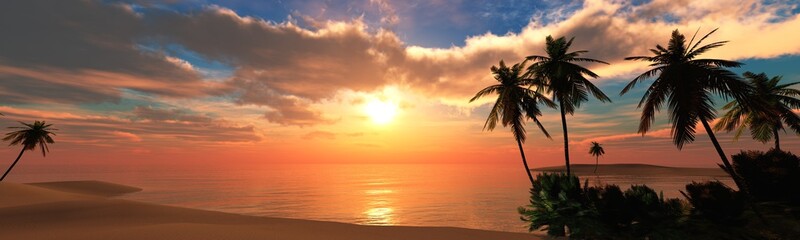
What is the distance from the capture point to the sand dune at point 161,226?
48.2 feet

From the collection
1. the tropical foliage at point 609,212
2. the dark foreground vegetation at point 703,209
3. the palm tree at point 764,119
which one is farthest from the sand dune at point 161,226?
the palm tree at point 764,119

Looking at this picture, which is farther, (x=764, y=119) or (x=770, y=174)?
(x=764, y=119)

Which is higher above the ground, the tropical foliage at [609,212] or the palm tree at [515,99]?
the palm tree at [515,99]

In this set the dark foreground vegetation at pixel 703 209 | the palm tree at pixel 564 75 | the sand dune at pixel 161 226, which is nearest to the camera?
the dark foreground vegetation at pixel 703 209

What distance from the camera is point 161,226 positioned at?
52.6 feet

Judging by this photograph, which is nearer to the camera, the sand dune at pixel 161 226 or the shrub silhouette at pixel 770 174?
the shrub silhouette at pixel 770 174

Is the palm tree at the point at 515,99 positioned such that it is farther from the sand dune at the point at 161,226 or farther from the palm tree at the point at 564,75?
the sand dune at the point at 161,226

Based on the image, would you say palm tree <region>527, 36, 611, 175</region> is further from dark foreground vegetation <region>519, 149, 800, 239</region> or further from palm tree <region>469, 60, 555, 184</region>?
dark foreground vegetation <region>519, 149, 800, 239</region>

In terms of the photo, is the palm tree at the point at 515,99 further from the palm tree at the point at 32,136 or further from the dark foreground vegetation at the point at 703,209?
the palm tree at the point at 32,136

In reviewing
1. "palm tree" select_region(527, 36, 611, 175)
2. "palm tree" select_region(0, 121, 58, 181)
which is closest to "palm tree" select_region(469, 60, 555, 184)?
"palm tree" select_region(527, 36, 611, 175)

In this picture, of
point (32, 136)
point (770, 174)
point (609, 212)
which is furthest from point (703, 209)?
point (32, 136)

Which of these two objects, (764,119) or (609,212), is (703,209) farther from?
(764,119)

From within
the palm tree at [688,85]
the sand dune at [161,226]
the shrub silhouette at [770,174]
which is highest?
the palm tree at [688,85]

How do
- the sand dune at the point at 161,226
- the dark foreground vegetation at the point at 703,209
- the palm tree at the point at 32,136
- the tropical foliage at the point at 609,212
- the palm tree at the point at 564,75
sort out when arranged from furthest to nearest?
the palm tree at the point at 32,136 → the palm tree at the point at 564,75 → the sand dune at the point at 161,226 → the tropical foliage at the point at 609,212 → the dark foreground vegetation at the point at 703,209
